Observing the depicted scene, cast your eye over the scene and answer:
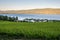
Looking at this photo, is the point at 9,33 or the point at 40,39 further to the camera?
the point at 9,33

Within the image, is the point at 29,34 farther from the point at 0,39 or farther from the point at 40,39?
the point at 0,39

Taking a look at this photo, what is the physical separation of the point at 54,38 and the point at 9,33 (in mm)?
1720

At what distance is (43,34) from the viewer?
22.2ft

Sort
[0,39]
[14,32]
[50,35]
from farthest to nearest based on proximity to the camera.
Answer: [14,32] < [50,35] < [0,39]

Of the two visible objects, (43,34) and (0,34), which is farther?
(0,34)

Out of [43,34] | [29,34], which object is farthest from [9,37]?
[43,34]

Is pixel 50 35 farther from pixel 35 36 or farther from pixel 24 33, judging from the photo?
pixel 24 33

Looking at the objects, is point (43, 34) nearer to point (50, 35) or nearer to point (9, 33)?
point (50, 35)

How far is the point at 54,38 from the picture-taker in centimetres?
640

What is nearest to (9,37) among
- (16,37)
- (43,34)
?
(16,37)

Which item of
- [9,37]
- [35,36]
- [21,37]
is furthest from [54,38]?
[9,37]

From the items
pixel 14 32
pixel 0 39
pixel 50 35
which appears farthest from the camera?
pixel 14 32

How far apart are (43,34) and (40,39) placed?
1.26 feet

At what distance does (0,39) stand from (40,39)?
4.27 feet
